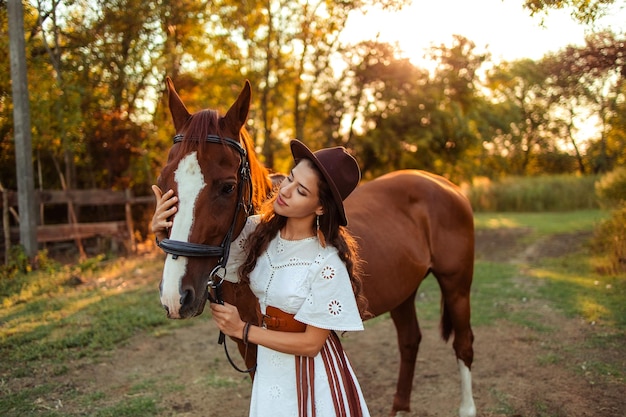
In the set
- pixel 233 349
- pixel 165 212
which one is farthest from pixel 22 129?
pixel 165 212

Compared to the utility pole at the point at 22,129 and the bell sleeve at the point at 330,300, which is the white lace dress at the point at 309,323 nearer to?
the bell sleeve at the point at 330,300

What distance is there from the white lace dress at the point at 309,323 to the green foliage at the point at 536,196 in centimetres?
1925

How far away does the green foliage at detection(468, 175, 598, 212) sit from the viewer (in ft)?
65.3

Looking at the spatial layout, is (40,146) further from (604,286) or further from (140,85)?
(604,286)

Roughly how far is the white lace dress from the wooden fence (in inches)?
297

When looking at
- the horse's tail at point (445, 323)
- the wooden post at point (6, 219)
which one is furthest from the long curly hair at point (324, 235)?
the wooden post at point (6, 219)

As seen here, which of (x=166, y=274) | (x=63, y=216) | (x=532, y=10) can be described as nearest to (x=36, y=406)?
(x=166, y=274)

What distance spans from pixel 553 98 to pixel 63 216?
1051 centimetres

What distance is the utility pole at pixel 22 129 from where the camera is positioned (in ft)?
24.2

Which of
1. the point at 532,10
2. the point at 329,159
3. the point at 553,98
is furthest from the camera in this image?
the point at 553,98

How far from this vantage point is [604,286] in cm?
696

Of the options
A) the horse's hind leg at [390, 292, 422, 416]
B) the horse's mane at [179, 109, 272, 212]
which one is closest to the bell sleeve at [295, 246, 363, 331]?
the horse's mane at [179, 109, 272, 212]

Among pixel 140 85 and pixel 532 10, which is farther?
pixel 140 85

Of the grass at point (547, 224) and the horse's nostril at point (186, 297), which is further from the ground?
the horse's nostril at point (186, 297)
